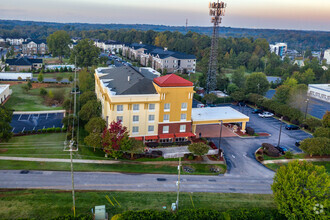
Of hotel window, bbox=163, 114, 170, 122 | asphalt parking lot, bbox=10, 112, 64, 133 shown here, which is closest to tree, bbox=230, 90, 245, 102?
hotel window, bbox=163, 114, 170, 122

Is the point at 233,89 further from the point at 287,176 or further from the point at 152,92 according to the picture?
the point at 287,176

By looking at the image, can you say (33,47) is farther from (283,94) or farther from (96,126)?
(283,94)

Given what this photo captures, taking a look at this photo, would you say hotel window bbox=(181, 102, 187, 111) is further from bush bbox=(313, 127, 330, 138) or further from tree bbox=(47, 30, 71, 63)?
tree bbox=(47, 30, 71, 63)

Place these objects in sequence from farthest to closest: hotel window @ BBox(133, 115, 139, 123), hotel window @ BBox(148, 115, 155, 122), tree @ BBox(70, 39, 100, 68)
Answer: tree @ BBox(70, 39, 100, 68), hotel window @ BBox(148, 115, 155, 122), hotel window @ BBox(133, 115, 139, 123)

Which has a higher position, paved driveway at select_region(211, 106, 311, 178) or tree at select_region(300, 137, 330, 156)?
tree at select_region(300, 137, 330, 156)

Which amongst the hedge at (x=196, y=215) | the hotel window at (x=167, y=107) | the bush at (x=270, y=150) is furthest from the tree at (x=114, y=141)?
the bush at (x=270, y=150)

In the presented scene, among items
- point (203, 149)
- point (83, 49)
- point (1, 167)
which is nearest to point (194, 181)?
point (203, 149)
